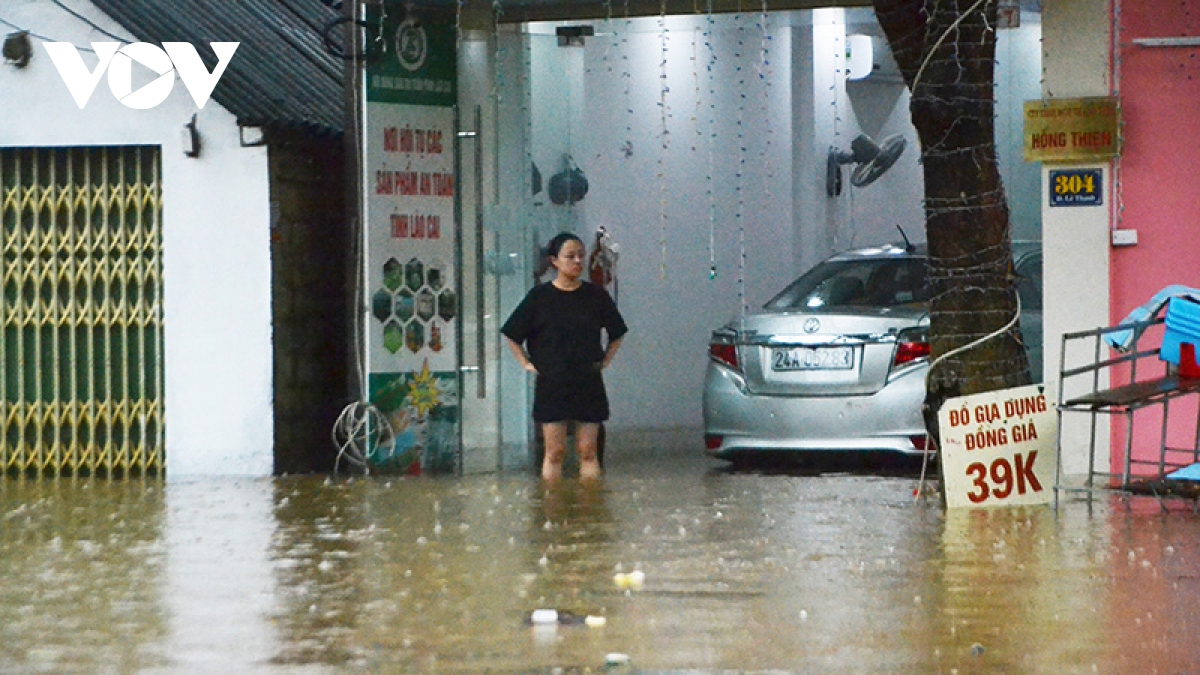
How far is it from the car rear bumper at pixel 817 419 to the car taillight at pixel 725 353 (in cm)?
6

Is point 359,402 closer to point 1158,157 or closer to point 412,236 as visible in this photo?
point 412,236

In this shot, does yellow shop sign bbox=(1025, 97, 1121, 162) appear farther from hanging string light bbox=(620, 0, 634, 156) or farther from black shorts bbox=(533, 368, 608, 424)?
hanging string light bbox=(620, 0, 634, 156)

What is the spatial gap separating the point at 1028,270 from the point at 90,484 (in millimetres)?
6399

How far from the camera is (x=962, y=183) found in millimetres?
12109

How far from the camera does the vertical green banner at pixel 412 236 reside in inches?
574

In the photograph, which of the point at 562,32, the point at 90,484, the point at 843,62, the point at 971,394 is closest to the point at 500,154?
the point at 562,32

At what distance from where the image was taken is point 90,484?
46.6 ft

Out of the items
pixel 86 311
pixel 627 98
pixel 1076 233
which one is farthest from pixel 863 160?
pixel 86 311

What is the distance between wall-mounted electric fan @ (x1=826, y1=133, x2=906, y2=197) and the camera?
807 inches

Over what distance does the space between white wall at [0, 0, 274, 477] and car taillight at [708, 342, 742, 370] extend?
2.98 meters

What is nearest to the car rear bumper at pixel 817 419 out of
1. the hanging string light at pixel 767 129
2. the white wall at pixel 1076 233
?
the white wall at pixel 1076 233

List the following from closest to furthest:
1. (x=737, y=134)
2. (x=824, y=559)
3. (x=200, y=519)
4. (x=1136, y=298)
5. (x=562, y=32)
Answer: (x=824, y=559) < (x=200, y=519) < (x=1136, y=298) < (x=562, y=32) < (x=737, y=134)

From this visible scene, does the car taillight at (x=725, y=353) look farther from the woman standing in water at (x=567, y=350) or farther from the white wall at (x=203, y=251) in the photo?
the white wall at (x=203, y=251)

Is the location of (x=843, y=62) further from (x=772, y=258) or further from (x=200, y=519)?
(x=200, y=519)
